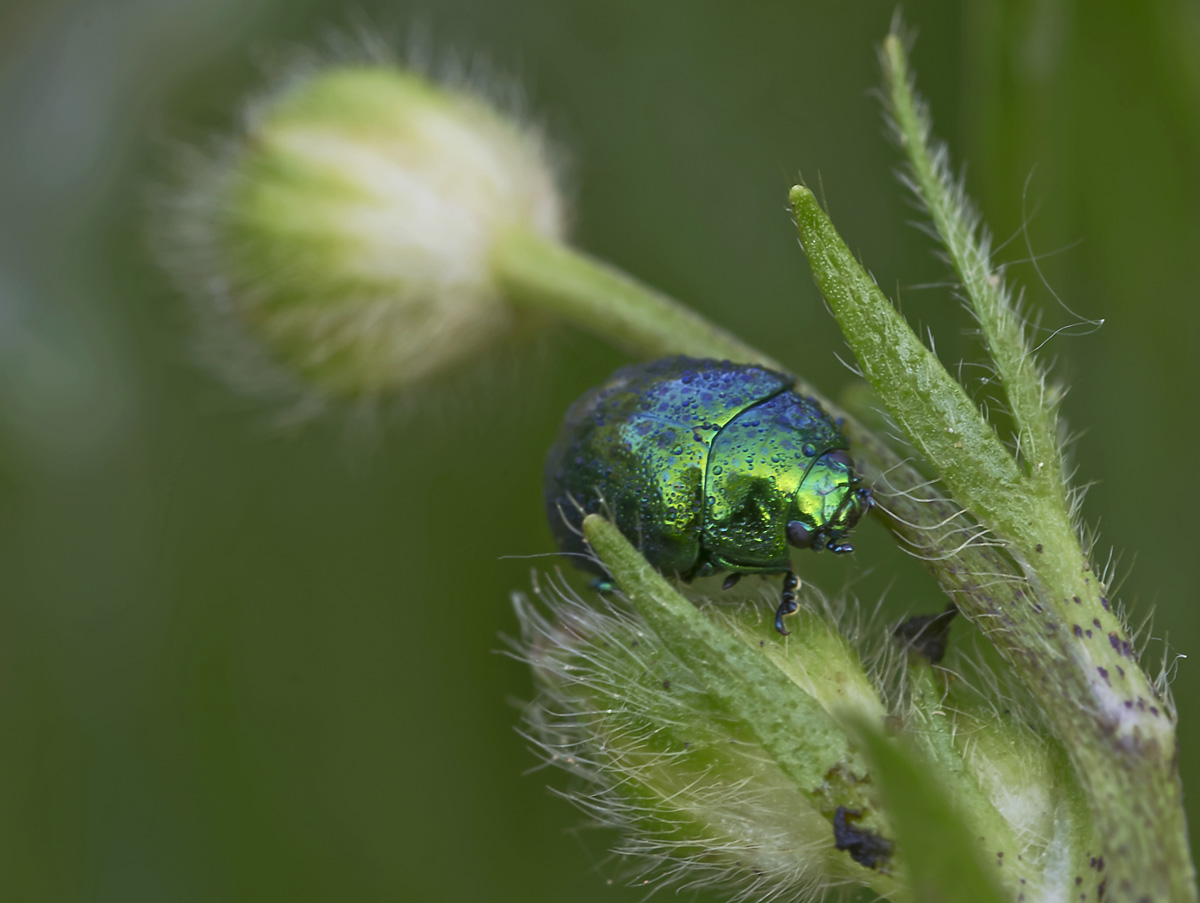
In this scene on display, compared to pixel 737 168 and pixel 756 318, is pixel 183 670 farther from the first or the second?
pixel 737 168

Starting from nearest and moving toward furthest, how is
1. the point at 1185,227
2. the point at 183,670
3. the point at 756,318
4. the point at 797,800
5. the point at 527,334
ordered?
the point at 797,800
the point at 1185,227
the point at 527,334
the point at 183,670
the point at 756,318

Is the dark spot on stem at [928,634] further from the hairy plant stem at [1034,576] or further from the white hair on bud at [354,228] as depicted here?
the white hair on bud at [354,228]

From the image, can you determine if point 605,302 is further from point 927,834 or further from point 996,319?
point 927,834

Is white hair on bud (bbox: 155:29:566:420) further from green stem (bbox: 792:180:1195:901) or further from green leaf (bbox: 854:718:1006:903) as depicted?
green leaf (bbox: 854:718:1006:903)

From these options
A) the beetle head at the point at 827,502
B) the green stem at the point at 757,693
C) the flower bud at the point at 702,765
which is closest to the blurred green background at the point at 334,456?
the beetle head at the point at 827,502

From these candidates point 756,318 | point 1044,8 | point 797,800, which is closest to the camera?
point 797,800

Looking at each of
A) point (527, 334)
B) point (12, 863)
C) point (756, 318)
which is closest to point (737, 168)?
point (756, 318)

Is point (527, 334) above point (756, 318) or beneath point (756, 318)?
above
